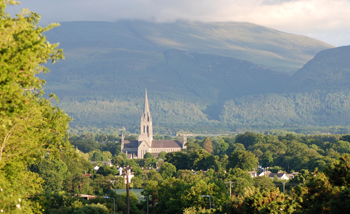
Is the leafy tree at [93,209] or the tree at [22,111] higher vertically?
the tree at [22,111]

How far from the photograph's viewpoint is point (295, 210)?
36.9 metres

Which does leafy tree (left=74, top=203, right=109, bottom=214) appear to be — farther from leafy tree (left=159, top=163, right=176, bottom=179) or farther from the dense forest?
leafy tree (left=159, top=163, right=176, bottom=179)

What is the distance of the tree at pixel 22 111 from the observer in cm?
1866

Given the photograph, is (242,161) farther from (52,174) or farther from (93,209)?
(93,209)

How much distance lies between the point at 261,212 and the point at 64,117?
54.5 ft

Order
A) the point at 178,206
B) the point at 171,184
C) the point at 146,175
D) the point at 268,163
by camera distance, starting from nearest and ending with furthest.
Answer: the point at 178,206 → the point at 171,184 → the point at 146,175 → the point at 268,163

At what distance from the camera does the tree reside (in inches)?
734

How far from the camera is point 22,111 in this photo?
19.9 metres

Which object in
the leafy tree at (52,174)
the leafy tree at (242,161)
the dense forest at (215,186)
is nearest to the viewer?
the dense forest at (215,186)

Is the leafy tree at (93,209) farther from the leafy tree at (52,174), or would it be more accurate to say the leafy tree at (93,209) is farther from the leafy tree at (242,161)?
the leafy tree at (242,161)

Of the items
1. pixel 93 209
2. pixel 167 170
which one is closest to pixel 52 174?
pixel 167 170

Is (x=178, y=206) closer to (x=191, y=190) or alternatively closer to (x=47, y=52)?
(x=191, y=190)

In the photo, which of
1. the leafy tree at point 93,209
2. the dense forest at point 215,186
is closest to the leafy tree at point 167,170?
the dense forest at point 215,186

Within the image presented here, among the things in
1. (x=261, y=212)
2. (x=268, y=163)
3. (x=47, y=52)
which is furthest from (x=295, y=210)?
(x=268, y=163)
